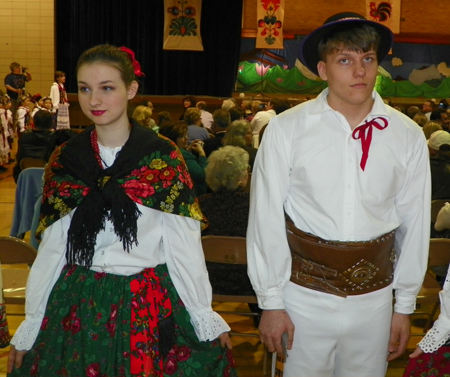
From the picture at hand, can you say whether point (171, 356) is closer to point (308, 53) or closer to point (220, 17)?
point (308, 53)

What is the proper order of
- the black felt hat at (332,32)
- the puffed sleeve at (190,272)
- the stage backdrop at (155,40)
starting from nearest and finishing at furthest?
the black felt hat at (332,32) → the puffed sleeve at (190,272) → the stage backdrop at (155,40)

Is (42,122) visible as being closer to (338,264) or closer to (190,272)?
(190,272)

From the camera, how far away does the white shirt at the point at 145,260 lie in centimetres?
218

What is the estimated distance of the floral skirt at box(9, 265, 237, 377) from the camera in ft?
6.97

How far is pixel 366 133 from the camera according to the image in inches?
81.8

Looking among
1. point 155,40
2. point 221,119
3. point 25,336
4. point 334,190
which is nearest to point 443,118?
point 221,119

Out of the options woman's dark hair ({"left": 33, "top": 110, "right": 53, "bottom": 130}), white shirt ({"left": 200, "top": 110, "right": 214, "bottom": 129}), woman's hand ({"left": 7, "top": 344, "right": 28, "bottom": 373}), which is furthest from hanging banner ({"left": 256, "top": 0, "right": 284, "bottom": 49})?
woman's hand ({"left": 7, "top": 344, "right": 28, "bottom": 373})

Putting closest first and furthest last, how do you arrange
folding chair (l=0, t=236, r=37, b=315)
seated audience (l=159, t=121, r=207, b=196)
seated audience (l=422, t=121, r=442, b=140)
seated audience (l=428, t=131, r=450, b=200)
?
1. folding chair (l=0, t=236, r=37, b=315)
2. seated audience (l=428, t=131, r=450, b=200)
3. seated audience (l=159, t=121, r=207, b=196)
4. seated audience (l=422, t=121, r=442, b=140)

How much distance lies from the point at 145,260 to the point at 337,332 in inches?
25.1

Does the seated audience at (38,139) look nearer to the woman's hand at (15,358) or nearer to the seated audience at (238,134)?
the seated audience at (238,134)

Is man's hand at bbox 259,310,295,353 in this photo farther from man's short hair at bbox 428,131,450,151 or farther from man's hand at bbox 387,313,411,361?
man's short hair at bbox 428,131,450,151

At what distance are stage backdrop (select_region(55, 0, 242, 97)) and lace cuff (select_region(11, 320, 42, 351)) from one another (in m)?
14.2

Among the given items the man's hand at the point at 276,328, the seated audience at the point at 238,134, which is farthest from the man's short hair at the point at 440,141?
the man's hand at the point at 276,328

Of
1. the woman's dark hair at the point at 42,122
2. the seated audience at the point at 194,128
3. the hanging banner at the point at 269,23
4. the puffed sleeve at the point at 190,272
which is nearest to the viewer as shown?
the puffed sleeve at the point at 190,272
